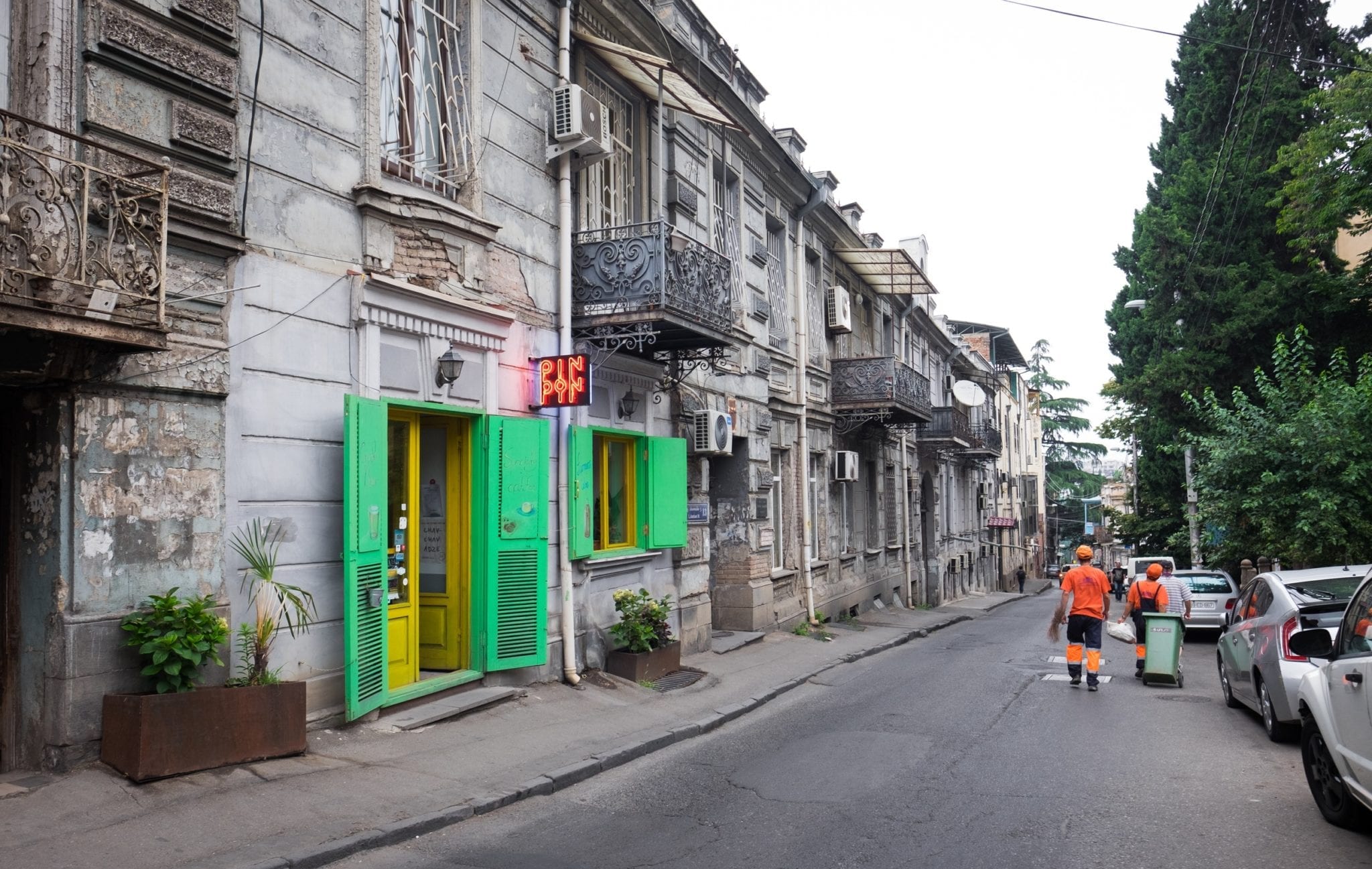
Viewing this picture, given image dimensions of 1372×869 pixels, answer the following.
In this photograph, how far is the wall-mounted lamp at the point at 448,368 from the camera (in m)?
8.72

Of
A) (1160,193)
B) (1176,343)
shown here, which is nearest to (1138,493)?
(1176,343)

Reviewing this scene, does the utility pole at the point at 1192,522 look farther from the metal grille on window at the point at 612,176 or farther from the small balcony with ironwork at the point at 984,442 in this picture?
the metal grille on window at the point at 612,176

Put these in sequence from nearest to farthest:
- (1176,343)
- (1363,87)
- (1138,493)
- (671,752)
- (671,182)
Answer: (671,752) → (671,182) → (1363,87) → (1176,343) → (1138,493)

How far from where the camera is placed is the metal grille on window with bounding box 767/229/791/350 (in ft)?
57.2

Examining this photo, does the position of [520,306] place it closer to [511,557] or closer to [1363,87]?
[511,557]

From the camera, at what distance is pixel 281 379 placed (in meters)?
7.30

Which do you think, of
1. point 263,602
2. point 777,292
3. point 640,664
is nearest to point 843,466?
point 777,292

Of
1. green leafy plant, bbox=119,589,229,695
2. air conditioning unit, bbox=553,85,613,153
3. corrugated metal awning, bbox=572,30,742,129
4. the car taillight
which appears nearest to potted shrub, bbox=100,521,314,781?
green leafy plant, bbox=119,589,229,695

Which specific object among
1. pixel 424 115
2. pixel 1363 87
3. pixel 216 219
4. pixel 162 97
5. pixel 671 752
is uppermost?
pixel 1363 87

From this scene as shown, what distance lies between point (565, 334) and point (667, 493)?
283 centimetres

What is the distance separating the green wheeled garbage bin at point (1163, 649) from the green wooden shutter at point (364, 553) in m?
8.55

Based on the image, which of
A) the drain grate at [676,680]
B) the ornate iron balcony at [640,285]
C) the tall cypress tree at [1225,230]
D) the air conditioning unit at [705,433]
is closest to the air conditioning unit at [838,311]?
the air conditioning unit at [705,433]

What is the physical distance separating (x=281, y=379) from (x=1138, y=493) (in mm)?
27178

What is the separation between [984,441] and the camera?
35000 mm
